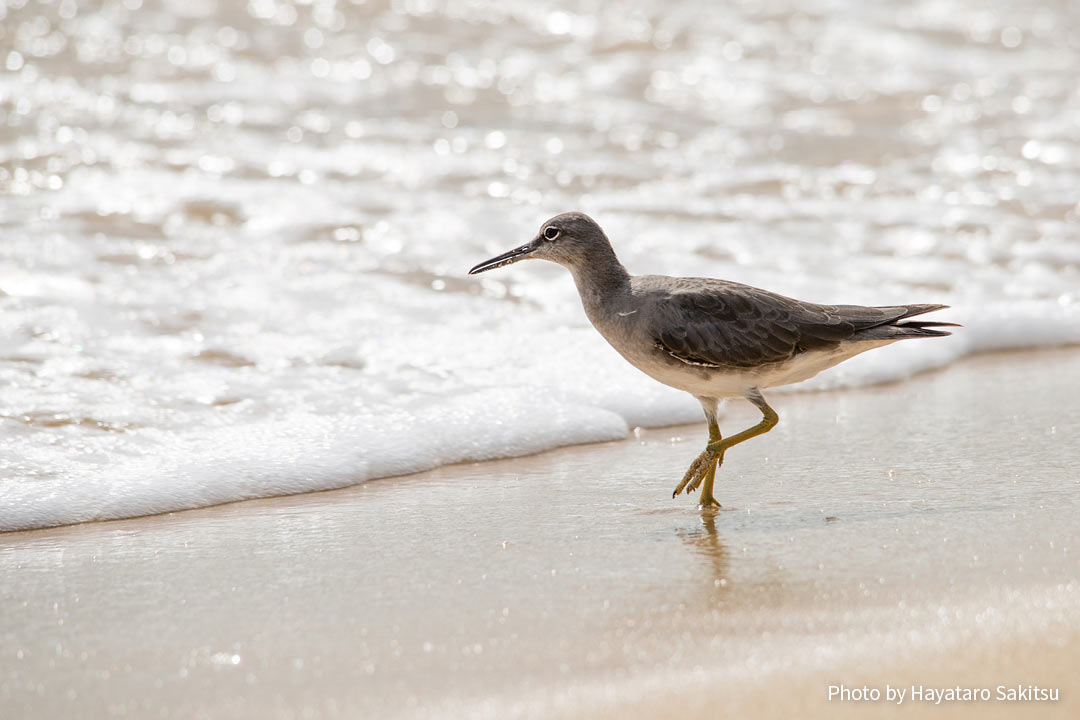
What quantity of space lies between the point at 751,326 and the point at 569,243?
97 cm

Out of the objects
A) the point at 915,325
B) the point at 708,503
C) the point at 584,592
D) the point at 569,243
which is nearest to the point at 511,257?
the point at 569,243

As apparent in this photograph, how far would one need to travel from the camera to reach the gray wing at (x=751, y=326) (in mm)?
5156

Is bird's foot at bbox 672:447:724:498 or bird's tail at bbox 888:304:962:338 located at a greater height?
→ bird's tail at bbox 888:304:962:338

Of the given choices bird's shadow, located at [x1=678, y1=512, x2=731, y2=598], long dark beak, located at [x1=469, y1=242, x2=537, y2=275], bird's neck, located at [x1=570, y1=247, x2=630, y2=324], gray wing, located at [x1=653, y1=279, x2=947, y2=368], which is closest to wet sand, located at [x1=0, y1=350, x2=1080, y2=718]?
bird's shadow, located at [x1=678, y1=512, x2=731, y2=598]

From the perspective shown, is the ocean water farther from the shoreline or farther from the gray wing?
the gray wing

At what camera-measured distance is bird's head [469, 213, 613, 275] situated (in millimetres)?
5637

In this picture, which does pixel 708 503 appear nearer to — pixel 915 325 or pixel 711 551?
pixel 711 551

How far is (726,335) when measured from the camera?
5172mm

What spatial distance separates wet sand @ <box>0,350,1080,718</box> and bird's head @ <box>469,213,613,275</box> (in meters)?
0.98

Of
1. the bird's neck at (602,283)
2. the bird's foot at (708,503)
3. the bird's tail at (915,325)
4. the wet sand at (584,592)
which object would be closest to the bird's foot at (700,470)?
the bird's foot at (708,503)

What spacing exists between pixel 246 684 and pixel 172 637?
484mm

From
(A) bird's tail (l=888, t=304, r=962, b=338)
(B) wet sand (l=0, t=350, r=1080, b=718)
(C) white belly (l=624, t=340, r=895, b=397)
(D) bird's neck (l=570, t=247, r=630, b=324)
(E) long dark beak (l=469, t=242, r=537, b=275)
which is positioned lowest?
(B) wet sand (l=0, t=350, r=1080, b=718)

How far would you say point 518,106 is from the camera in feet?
38.4

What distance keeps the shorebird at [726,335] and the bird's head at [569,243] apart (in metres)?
0.25
